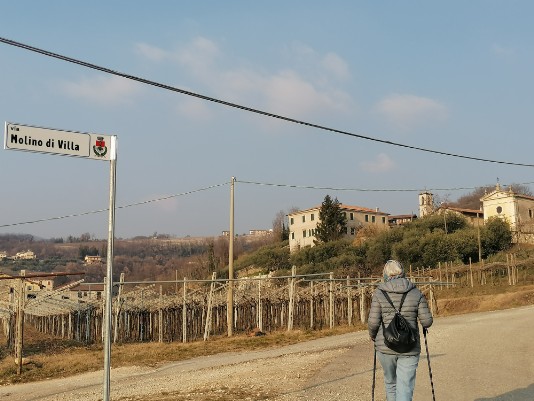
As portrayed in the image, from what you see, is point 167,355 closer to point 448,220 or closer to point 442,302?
point 442,302

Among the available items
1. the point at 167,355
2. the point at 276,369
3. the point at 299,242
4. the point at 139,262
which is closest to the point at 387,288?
the point at 276,369

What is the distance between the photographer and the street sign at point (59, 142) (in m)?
5.48

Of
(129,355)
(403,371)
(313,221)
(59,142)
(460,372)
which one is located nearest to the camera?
(59,142)

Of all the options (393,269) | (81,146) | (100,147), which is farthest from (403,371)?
(81,146)

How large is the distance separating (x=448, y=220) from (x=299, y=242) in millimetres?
29228

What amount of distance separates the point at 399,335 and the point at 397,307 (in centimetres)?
29

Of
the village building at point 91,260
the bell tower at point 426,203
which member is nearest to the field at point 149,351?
the bell tower at point 426,203

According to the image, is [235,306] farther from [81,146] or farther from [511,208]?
[511,208]

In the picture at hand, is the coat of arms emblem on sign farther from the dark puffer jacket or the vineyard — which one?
the vineyard

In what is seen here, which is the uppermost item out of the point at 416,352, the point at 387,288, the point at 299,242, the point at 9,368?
the point at 299,242

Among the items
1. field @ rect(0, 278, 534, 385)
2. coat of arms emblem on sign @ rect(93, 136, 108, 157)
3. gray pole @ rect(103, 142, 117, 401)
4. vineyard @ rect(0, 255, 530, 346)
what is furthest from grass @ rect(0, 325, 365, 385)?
coat of arms emblem on sign @ rect(93, 136, 108, 157)

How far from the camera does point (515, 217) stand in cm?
6306

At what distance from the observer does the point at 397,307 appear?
19.7ft

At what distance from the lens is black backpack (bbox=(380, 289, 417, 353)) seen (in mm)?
5836
